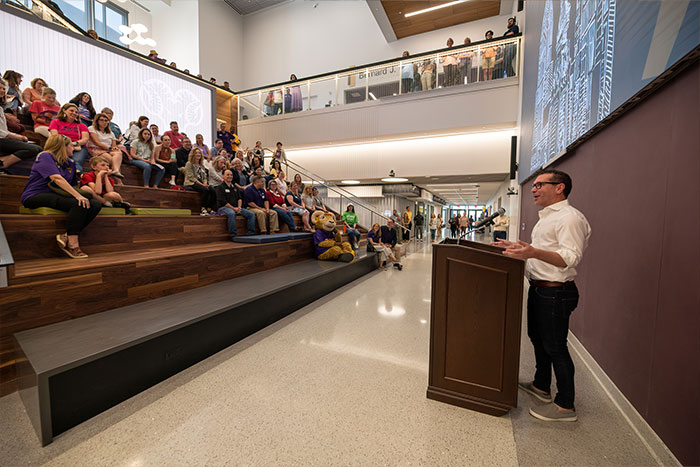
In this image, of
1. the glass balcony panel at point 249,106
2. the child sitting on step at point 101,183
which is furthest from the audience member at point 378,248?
the glass balcony panel at point 249,106

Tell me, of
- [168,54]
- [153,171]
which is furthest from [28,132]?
[168,54]

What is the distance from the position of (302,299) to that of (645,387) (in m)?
3.16

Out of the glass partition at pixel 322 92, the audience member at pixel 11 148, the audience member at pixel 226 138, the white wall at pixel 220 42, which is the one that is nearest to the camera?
the audience member at pixel 11 148

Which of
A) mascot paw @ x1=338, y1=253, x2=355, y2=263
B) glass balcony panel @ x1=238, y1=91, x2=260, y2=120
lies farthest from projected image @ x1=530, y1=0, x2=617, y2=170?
glass balcony panel @ x1=238, y1=91, x2=260, y2=120

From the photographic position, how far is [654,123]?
1606mm

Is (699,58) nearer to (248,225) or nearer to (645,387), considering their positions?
(645,387)

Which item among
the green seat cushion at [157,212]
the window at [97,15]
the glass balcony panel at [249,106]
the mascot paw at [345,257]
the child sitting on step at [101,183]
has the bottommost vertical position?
the mascot paw at [345,257]

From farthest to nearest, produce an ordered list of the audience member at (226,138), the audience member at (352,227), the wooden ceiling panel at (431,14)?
the wooden ceiling panel at (431,14) < the audience member at (226,138) < the audience member at (352,227)

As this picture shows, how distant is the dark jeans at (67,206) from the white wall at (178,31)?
49.1 feet

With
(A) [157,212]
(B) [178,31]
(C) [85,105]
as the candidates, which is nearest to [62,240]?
(A) [157,212]

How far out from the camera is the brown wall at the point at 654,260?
128 centimetres

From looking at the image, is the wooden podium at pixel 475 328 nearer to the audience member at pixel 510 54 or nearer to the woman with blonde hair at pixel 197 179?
the woman with blonde hair at pixel 197 179

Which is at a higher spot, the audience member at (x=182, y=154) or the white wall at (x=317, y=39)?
the white wall at (x=317, y=39)

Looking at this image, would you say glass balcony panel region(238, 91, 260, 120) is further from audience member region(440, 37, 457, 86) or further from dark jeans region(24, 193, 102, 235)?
dark jeans region(24, 193, 102, 235)
